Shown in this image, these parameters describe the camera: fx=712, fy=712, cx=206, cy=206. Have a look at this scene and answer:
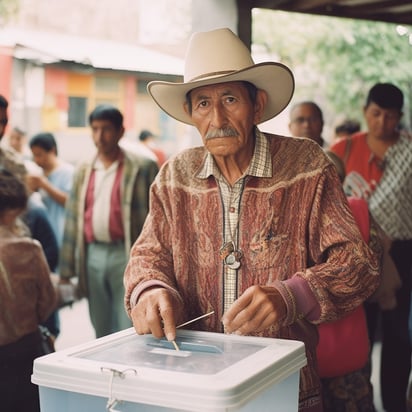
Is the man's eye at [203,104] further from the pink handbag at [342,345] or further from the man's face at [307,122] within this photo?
the man's face at [307,122]

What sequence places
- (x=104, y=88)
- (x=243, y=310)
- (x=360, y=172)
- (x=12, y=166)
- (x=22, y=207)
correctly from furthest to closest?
(x=104, y=88), (x=360, y=172), (x=12, y=166), (x=22, y=207), (x=243, y=310)

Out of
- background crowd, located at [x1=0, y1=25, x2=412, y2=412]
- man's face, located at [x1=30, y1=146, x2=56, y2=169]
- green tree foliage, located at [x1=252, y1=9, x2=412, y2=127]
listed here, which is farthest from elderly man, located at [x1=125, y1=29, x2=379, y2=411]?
green tree foliage, located at [x1=252, y1=9, x2=412, y2=127]

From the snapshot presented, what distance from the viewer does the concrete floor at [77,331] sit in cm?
597

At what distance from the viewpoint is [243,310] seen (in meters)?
1.84

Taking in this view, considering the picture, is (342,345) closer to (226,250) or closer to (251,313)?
(226,250)

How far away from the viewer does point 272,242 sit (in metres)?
2.19

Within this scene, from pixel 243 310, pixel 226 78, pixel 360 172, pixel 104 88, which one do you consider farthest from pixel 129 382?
pixel 104 88

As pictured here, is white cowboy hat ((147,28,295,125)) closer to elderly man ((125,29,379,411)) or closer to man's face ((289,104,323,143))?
elderly man ((125,29,379,411))

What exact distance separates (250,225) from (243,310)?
1.43 ft

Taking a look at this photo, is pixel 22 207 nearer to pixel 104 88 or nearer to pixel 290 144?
pixel 290 144

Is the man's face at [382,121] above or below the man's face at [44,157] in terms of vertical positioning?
above

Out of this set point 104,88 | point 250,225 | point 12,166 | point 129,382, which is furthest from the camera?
point 104,88

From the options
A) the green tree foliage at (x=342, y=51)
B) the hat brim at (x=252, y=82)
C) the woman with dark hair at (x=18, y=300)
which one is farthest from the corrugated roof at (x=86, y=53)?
the hat brim at (x=252, y=82)

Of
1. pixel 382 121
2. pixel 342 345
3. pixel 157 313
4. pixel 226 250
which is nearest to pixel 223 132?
pixel 226 250
